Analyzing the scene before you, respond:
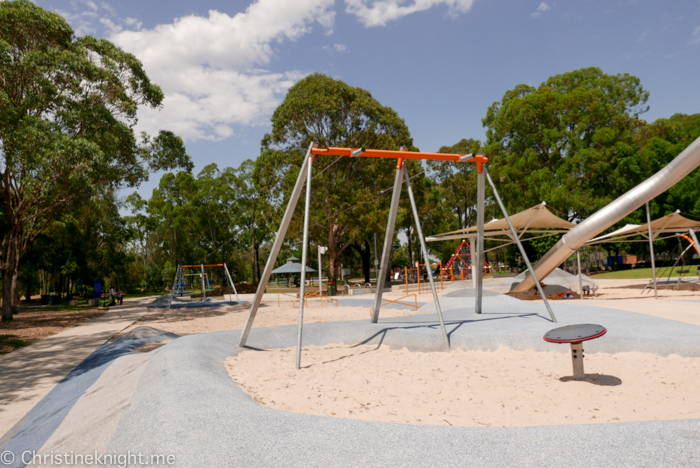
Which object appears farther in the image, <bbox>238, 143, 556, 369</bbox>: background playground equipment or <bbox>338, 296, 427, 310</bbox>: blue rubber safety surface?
<bbox>338, 296, 427, 310</bbox>: blue rubber safety surface

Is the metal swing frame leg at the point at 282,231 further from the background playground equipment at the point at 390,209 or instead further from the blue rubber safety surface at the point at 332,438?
the blue rubber safety surface at the point at 332,438

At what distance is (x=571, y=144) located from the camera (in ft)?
122

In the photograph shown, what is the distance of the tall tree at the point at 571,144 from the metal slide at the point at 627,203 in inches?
817

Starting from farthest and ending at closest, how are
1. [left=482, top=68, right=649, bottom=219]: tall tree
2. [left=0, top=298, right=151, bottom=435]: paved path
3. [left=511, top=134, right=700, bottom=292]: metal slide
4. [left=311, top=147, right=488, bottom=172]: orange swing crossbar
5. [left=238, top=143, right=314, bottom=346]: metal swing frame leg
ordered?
[left=482, top=68, right=649, bottom=219]: tall tree, [left=511, top=134, right=700, bottom=292]: metal slide, [left=311, top=147, right=488, bottom=172]: orange swing crossbar, [left=238, top=143, right=314, bottom=346]: metal swing frame leg, [left=0, top=298, right=151, bottom=435]: paved path

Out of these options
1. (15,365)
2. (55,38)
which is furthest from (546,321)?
(55,38)

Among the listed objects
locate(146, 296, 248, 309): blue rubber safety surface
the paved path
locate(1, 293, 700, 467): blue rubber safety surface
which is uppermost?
locate(1, 293, 700, 467): blue rubber safety surface

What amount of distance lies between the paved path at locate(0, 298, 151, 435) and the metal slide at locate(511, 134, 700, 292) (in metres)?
15.9

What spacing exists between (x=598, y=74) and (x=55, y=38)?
44613mm

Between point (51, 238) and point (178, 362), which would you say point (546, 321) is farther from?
point (51, 238)

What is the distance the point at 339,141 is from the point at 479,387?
26548mm

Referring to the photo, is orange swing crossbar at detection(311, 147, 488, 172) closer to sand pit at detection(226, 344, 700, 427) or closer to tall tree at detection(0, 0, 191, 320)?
sand pit at detection(226, 344, 700, 427)

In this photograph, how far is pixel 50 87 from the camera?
16.5 meters

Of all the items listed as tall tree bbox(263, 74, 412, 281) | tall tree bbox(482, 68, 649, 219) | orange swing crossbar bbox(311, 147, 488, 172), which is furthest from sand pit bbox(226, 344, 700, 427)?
tall tree bbox(482, 68, 649, 219)

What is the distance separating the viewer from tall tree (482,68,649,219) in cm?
3544
